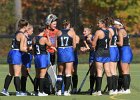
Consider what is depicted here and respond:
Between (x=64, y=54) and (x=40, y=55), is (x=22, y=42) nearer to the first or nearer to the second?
(x=40, y=55)

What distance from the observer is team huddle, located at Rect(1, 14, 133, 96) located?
16.3 metres

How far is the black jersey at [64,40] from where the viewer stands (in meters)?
16.5

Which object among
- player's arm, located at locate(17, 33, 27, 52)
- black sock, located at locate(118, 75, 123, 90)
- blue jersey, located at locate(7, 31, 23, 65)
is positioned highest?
player's arm, located at locate(17, 33, 27, 52)

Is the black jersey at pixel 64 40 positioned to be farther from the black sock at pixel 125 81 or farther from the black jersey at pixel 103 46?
the black sock at pixel 125 81

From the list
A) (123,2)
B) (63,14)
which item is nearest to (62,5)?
(63,14)

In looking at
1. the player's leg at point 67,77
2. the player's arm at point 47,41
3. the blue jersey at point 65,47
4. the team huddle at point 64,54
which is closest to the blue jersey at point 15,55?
the team huddle at point 64,54

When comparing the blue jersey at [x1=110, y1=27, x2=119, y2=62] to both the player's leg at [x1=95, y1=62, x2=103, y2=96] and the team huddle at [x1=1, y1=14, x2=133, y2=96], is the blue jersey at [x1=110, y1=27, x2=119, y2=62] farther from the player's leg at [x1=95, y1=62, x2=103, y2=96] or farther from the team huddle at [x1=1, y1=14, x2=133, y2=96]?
the player's leg at [x1=95, y1=62, x2=103, y2=96]

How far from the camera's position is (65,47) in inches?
651

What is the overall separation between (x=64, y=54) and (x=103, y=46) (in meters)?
0.95

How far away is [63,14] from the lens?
37.8m

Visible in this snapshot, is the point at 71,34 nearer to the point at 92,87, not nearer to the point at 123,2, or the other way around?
the point at 92,87

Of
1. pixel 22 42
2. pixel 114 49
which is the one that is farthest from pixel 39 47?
pixel 114 49

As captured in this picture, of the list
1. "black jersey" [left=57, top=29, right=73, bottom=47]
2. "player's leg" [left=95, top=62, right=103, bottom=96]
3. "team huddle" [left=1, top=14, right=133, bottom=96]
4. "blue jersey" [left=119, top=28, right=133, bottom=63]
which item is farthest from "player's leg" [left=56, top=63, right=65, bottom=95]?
"blue jersey" [left=119, top=28, right=133, bottom=63]

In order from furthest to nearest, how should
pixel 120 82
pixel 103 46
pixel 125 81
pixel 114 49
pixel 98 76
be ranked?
pixel 120 82 < pixel 125 81 < pixel 114 49 < pixel 98 76 < pixel 103 46
